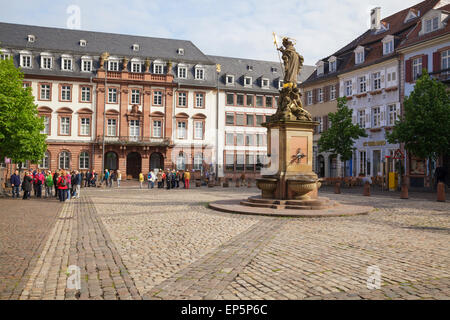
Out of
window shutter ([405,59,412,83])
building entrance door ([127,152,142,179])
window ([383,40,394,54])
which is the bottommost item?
building entrance door ([127,152,142,179])

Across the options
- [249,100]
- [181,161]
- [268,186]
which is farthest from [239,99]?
[268,186]

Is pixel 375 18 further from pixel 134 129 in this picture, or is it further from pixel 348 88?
pixel 134 129

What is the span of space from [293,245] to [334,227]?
111 inches

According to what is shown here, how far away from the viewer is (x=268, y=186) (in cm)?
1433

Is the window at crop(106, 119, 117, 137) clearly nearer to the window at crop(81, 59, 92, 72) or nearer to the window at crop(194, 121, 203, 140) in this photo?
the window at crop(81, 59, 92, 72)

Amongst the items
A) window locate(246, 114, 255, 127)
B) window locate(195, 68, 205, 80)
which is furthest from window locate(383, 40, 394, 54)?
window locate(195, 68, 205, 80)

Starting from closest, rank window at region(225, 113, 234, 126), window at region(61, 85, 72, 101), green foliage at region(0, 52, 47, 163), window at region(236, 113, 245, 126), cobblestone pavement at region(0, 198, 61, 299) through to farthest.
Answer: cobblestone pavement at region(0, 198, 61, 299) → green foliage at region(0, 52, 47, 163) → window at region(61, 85, 72, 101) → window at region(225, 113, 234, 126) → window at region(236, 113, 245, 126)

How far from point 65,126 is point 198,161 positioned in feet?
52.4

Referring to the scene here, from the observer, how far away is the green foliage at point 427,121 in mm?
24844

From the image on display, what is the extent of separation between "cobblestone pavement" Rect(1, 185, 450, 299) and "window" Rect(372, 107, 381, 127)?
25699 mm

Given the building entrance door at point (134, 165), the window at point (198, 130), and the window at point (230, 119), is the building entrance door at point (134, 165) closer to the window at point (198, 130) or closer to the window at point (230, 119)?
the window at point (198, 130)

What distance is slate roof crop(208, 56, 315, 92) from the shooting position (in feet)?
175
